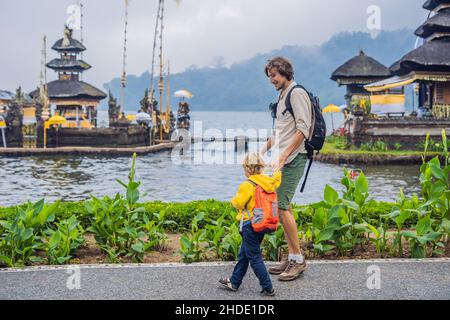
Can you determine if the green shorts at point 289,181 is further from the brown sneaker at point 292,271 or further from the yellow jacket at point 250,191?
the brown sneaker at point 292,271

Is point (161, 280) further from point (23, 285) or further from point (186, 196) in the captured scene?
point (186, 196)

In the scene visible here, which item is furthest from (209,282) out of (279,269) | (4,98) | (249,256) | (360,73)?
(4,98)

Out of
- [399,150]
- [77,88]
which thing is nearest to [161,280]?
[399,150]

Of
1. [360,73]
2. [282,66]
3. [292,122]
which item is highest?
[360,73]

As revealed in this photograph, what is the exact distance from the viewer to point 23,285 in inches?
222

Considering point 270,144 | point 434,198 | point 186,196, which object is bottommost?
point 186,196

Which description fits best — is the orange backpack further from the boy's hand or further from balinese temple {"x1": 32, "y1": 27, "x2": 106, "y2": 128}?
balinese temple {"x1": 32, "y1": 27, "x2": 106, "y2": 128}

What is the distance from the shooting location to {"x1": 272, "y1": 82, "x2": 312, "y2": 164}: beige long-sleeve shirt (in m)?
5.86

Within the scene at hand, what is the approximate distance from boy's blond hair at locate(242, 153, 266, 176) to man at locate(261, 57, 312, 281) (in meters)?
0.30

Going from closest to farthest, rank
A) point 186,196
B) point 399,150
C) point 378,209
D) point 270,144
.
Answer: point 270,144
point 378,209
point 186,196
point 399,150

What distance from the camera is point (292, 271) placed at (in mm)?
5867

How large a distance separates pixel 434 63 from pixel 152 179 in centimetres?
1730

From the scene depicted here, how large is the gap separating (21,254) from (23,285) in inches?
43.4

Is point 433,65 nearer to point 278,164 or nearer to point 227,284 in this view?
point 278,164
